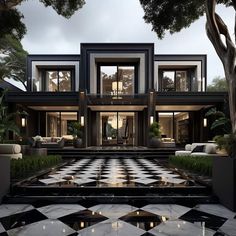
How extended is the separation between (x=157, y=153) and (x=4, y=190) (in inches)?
330

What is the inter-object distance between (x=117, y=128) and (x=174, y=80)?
17.5ft

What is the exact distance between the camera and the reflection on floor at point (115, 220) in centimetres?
273

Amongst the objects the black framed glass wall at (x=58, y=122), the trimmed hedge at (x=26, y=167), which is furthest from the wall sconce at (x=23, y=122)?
the trimmed hedge at (x=26, y=167)

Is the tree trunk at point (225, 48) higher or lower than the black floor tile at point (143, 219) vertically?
higher

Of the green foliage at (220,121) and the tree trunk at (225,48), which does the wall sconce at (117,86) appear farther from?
the tree trunk at (225,48)

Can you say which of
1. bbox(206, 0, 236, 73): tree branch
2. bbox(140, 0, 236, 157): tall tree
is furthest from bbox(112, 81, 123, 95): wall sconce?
bbox(206, 0, 236, 73): tree branch

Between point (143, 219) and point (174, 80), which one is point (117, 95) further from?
point (143, 219)

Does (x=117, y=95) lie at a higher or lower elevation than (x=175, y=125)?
higher

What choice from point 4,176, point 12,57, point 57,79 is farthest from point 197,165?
point 12,57

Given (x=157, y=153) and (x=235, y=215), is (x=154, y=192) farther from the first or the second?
(x=157, y=153)

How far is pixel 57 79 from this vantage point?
59.0ft

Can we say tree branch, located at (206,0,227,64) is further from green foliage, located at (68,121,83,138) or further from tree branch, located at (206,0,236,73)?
green foliage, located at (68,121,83,138)

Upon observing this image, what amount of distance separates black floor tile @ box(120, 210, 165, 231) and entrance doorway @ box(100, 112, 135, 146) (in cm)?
1363

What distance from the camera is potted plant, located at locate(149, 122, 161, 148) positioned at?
1309 centimetres
